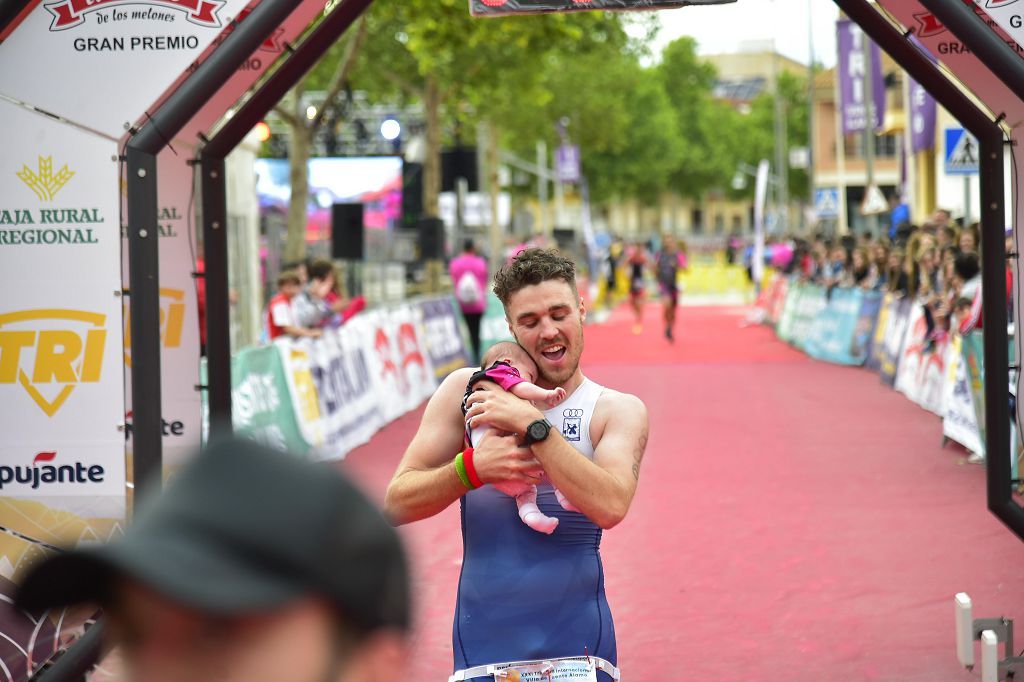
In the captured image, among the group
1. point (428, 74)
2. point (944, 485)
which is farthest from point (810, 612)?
point (428, 74)

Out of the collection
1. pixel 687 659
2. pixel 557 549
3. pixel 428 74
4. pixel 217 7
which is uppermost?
pixel 428 74

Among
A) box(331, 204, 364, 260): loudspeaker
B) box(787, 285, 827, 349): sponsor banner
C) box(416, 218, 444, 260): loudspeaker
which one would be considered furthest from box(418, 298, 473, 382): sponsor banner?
box(787, 285, 827, 349): sponsor banner

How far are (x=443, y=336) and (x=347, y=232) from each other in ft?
7.75

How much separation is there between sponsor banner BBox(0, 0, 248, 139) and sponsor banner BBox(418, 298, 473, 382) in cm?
1412

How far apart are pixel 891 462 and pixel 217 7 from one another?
30.4 feet

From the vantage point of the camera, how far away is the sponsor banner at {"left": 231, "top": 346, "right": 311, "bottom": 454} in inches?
447

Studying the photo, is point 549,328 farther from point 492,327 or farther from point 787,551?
point 492,327

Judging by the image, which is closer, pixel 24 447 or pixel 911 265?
pixel 24 447

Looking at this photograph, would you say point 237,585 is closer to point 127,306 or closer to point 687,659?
point 127,306

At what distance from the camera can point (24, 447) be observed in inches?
219

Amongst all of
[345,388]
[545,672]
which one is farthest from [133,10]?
[345,388]

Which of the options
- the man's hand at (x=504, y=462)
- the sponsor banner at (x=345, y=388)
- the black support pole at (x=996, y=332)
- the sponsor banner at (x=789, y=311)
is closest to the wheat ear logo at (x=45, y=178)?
the man's hand at (x=504, y=462)

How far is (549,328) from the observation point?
368 centimetres

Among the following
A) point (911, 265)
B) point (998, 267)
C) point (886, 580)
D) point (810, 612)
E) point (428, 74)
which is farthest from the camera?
point (428, 74)
